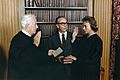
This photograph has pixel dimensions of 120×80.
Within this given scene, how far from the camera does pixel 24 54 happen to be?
10.2ft

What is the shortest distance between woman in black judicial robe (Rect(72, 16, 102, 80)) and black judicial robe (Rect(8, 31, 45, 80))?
71 cm

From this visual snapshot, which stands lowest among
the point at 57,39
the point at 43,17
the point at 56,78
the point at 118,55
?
the point at 56,78

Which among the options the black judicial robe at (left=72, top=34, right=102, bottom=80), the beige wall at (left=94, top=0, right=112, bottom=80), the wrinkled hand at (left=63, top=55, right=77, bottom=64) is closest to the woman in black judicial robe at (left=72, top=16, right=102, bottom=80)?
the black judicial robe at (left=72, top=34, right=102, bottom=80)

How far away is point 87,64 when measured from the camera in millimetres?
3611

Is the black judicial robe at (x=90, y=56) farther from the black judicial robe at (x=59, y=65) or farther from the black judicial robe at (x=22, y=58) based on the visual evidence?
the black judicial robe at (x=22, y=58)

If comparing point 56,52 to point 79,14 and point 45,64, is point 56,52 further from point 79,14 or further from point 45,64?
point 79,14

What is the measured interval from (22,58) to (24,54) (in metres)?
0.05

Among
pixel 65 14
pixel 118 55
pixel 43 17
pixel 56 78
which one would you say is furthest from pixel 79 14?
pixel 56 78

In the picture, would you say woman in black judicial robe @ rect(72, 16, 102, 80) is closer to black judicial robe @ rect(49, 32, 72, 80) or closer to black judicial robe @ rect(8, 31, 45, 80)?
black judicial robe @ rect(49, 32, 72, 80)

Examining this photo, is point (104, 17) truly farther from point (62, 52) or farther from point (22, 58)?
point (22, 58)

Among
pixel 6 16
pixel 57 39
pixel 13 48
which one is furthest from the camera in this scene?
pixel 6 16

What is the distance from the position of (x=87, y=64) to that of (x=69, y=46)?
1.40 ft

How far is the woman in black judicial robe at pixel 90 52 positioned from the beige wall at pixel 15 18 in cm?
67

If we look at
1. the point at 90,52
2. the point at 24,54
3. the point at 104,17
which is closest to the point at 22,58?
the point at 24,54
